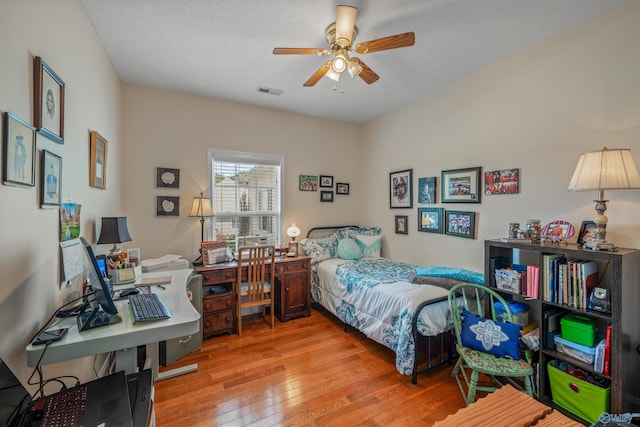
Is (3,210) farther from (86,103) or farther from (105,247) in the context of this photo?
(105,247)

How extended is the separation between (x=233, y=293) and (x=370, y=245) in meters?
1.95

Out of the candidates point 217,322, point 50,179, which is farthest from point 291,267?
point 50,179

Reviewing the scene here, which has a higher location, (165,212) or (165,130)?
(165,130)

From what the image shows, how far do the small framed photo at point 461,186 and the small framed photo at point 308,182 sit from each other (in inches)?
69.1

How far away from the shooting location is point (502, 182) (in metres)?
2.56

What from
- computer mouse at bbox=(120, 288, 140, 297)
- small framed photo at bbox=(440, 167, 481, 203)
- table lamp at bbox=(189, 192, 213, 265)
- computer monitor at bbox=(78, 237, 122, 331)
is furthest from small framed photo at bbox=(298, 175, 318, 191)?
computer monitor at bbox=(78, 237, 122, 331)

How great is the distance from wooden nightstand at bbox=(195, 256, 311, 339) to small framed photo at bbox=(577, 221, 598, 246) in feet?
8.50

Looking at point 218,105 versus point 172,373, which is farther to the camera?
point 218,105

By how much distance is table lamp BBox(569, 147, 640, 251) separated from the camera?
1618 mm

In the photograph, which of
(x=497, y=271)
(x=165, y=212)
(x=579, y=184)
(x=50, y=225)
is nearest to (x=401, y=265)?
(x=497, y=271)

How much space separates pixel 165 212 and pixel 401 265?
291 centimetres

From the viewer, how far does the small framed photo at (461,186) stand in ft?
9.16

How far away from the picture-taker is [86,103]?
192 cm

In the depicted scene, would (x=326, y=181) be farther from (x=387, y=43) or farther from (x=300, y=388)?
(x=300, y=388)
